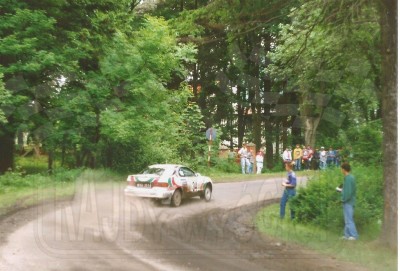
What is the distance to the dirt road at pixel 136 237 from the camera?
25.1 feet

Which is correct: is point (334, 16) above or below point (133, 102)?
above

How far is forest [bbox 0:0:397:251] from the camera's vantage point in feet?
24.2

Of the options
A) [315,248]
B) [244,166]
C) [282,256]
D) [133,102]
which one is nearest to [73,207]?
[133,102]

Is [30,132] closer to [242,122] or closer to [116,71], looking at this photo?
[116,71]

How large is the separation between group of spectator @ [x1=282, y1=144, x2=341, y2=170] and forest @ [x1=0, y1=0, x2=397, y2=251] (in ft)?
0.65

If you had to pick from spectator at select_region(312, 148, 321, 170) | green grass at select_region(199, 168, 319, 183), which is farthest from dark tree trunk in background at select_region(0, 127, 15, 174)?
spectator at select_region(312, 148, 321, 170)

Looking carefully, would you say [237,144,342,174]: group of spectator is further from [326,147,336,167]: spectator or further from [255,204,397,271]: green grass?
[255,204,397,271]: green grass

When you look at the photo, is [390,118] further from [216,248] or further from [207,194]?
[216,248]

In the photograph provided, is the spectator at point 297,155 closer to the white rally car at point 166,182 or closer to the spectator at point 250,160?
the spectator at point 250,160

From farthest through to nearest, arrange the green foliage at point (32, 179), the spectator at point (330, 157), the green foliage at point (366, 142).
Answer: the green foliage at point (366, 142)
the spectator at point (330, 157)
the green foliage at point (32, 179)

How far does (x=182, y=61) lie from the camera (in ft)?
26.2

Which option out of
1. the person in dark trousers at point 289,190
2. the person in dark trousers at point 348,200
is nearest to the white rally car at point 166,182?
the person in dark trousers at point 289,190

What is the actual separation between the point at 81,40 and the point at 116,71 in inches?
59.6

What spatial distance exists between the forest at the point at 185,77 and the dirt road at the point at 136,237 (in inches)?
36.9
